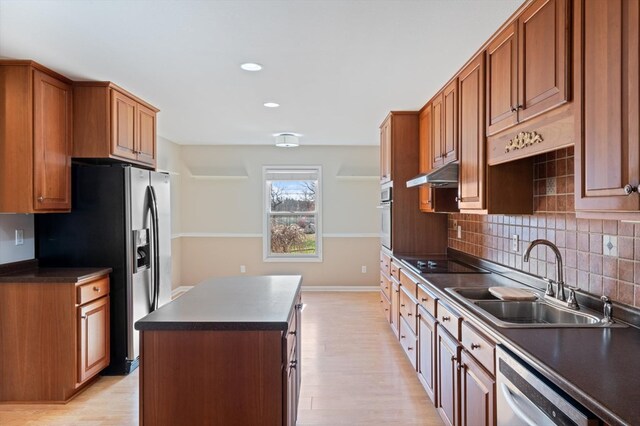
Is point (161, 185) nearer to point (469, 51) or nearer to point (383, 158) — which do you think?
point (383, 158)

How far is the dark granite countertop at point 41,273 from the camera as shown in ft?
8.96

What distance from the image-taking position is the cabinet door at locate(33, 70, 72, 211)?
274 cm

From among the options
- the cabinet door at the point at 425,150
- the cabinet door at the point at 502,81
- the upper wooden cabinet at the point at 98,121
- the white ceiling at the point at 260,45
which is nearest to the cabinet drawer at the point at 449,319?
the cabinet door at the point at 502,81

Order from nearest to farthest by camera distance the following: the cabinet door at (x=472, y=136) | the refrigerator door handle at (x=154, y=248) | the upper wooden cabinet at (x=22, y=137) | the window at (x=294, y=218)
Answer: the cabinet door at (x=472, y=136), the upper wooden cabinet at (x=22, y=137), the refrigerator door handle at (x=154, y=248), the window at (x=294, y=218)

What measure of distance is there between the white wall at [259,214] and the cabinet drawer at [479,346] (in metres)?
4.36

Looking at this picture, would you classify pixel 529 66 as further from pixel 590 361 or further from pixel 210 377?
pixel 210 377

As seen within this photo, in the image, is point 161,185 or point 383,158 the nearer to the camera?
point 161,185

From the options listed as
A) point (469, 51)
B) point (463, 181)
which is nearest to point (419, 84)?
point (469, 51)

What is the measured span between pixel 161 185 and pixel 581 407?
12.0 feet

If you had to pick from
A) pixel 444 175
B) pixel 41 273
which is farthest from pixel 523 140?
pixel 41 273

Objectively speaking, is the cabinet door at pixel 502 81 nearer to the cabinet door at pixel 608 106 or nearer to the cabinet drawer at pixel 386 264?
the cabinet door at pixel 608 106

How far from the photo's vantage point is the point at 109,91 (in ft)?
10.3

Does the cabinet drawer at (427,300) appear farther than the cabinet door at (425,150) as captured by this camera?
No

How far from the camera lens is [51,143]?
2887mm
